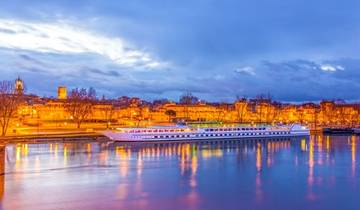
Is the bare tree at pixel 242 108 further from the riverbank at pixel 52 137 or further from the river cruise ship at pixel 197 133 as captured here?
the riverbank at pixel 52 137

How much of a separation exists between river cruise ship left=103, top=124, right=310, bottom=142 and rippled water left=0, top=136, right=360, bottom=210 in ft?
43.5

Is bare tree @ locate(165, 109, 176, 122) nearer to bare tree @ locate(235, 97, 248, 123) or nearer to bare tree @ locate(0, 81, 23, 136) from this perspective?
bare tree @ locate(235, 97, 248, 123)

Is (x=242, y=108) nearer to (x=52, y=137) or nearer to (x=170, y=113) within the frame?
(x=170, y=113)

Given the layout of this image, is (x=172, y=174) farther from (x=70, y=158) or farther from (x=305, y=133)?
(x=305, y=133)

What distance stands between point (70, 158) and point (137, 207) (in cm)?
1690

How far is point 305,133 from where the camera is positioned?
2598 inches

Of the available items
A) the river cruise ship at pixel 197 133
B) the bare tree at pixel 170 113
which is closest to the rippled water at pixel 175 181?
the river cruise ship at pixel 197 133

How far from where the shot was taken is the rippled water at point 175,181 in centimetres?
1856

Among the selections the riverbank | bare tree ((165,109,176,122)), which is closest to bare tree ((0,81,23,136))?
the riverbank

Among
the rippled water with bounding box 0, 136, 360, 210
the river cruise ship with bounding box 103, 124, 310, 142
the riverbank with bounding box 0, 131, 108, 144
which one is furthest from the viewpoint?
the river cruise ship with bounding box 103, 124, 310, 142

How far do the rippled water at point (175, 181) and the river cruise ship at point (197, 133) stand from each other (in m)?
13.3

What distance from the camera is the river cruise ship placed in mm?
51237

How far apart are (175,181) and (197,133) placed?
32.6m

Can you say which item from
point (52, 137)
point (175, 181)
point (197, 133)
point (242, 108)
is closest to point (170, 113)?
point (242, 108)
